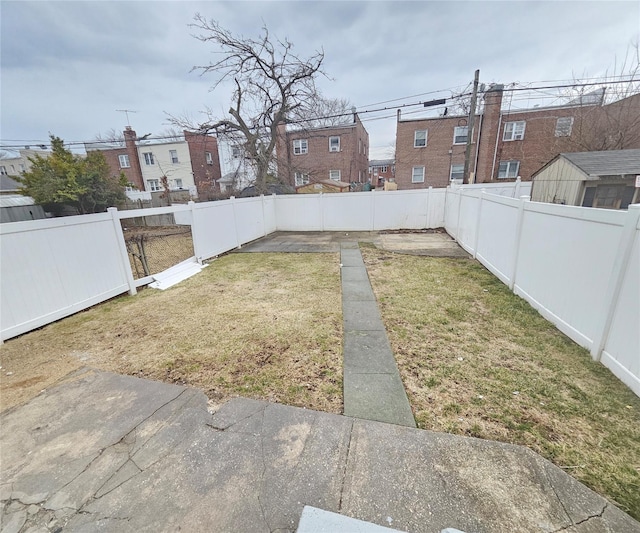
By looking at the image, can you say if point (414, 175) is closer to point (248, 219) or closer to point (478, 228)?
point (248, 219)

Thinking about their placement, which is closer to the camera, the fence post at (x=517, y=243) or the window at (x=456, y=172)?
the fence post at (x=517, y=243)

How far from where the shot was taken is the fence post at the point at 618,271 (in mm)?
Result: 2307

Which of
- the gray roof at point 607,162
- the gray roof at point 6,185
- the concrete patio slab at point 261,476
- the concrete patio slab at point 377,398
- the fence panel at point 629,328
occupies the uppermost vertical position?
the gray roof at point 6,185

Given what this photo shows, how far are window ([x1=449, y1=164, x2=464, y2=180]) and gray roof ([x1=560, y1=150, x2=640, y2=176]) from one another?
9615mm

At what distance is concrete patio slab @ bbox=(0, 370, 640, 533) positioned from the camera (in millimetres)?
1476

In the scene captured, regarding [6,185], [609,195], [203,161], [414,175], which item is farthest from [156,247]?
[6,185]

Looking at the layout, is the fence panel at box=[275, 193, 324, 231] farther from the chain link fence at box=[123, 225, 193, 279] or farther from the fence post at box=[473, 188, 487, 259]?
the fence post at box=[473, 188, 487, 259]

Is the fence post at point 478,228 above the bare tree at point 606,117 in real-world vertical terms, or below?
below

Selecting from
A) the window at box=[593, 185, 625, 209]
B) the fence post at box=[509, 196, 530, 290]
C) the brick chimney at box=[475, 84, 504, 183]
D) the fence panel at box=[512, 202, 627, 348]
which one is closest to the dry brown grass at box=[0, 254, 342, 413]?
the fence panel at box=[512, 202, 627, 348]

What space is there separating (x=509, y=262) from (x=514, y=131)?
767 inches

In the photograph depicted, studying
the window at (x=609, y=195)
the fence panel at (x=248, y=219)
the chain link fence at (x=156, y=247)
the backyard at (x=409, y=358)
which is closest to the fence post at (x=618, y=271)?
the backyard at (x=409, y=358)

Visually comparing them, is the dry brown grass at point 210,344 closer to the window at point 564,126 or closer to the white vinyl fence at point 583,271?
the white vinyl fence at point 583,271

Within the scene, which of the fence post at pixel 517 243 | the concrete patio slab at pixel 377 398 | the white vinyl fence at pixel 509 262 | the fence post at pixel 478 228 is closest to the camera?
the concrete patio slab at pixel 377 398

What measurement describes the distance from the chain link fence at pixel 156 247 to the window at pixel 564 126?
75.8 feet
